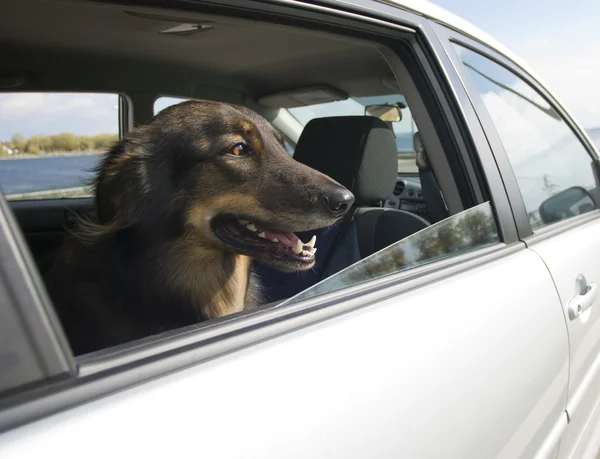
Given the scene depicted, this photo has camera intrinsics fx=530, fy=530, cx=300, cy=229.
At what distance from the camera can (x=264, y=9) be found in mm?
1441

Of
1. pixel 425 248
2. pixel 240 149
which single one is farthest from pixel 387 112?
pixel 425 248

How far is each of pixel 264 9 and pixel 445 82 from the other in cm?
87

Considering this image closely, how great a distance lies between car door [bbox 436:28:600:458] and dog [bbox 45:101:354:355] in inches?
29.3

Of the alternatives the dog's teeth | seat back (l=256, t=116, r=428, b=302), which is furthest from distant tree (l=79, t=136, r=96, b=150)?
the dog's teeth

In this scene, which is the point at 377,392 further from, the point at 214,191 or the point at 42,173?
the point at 42,173

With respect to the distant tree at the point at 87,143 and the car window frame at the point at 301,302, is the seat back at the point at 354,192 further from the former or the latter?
the distant tree at the point at 87,143

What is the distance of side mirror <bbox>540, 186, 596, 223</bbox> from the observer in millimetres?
2672

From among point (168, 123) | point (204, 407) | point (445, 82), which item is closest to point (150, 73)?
point (168, 123)

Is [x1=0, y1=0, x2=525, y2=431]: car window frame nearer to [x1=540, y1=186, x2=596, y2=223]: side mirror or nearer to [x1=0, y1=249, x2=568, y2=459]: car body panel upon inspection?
[x1=0, y1=249, x2=568, y2=459]: car body panel

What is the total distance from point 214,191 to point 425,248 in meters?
0.98

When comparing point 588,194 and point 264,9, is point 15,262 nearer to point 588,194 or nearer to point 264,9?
point 264,9

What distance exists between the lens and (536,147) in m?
2.77

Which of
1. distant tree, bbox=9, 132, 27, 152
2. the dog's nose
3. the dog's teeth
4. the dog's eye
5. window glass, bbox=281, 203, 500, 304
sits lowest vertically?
window glass, bbox=281, 203, 500, 304

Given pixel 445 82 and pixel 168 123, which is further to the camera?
pixel 168 123
